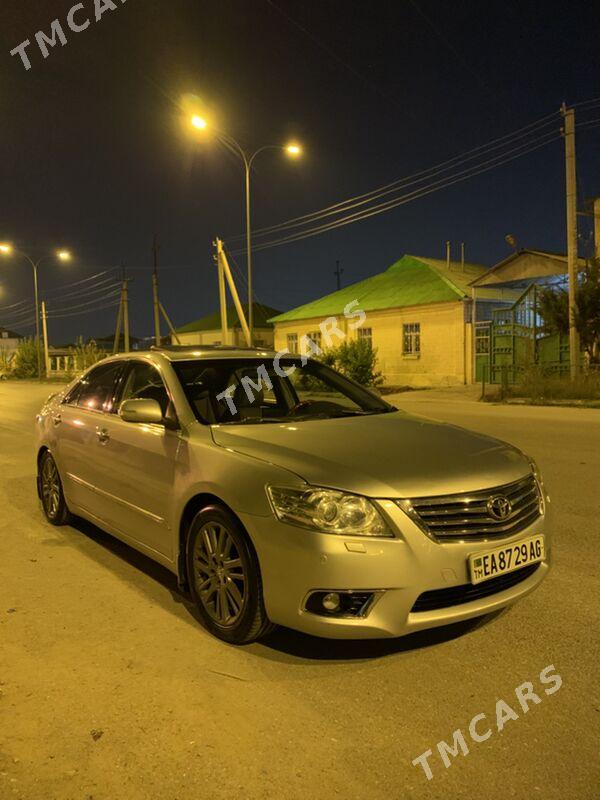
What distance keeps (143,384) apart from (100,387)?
2.01ft

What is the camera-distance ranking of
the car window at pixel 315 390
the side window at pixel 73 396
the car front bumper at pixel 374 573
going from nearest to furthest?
the car front bumper at pixel 374 573
the car window at pixel 315 390
the side window at pixel 73 396

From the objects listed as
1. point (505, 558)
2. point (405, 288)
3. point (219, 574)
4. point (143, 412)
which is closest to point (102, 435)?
point (143, 412)

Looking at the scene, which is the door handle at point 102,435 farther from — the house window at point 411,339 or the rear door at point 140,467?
the house window at point 411,339

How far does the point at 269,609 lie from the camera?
119 inches

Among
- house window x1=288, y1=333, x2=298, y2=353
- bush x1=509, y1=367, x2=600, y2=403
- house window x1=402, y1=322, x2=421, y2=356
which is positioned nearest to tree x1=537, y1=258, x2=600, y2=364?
bush x1=509, y1=367, x2=600, y2=403

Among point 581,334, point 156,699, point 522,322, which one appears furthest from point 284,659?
point 522,322

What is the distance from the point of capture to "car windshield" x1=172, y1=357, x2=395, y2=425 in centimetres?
413

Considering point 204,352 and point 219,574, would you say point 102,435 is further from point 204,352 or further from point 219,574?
point 219,574

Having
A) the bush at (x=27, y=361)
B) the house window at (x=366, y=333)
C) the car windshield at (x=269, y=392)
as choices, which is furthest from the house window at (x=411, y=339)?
the bush at (x=27, y=361)

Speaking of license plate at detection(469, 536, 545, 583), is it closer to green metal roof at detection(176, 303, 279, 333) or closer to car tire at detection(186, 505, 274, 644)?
car tire at detection(186, 505, 274, 644)

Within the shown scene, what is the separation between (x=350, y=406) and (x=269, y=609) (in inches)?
76.2

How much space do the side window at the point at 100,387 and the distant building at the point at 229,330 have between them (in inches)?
1728

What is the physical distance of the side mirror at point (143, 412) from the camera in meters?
3.85

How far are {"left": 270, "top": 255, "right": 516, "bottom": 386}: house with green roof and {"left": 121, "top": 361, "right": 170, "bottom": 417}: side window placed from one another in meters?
23.2
